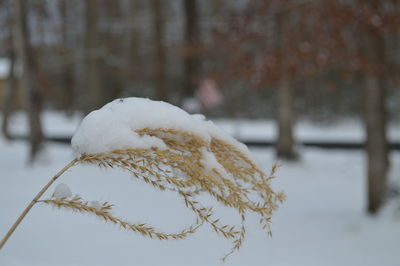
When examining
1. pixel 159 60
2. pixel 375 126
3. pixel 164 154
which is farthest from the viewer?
pixel 159 60

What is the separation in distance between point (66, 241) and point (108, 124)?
10.8 ft

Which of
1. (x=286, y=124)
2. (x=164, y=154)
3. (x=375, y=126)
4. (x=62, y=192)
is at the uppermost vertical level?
(x=164, y=154)

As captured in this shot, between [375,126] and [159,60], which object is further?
[159,60]

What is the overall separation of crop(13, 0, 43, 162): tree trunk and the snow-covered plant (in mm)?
9983

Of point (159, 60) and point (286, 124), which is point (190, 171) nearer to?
point (286, 124)

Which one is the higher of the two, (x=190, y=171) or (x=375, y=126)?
(x=190, y=171)

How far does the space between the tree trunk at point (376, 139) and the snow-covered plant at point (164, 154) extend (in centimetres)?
498

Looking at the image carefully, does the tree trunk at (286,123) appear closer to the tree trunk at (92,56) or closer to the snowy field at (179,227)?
the snowy field at (179,227)

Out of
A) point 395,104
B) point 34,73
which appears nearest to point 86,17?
point 34,73

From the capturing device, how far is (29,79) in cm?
1115

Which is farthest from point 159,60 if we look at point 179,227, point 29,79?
point 179,227

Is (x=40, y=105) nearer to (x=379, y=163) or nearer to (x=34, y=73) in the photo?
(x=34, y=73)

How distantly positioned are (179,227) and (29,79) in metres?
7.07

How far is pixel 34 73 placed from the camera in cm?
1139
